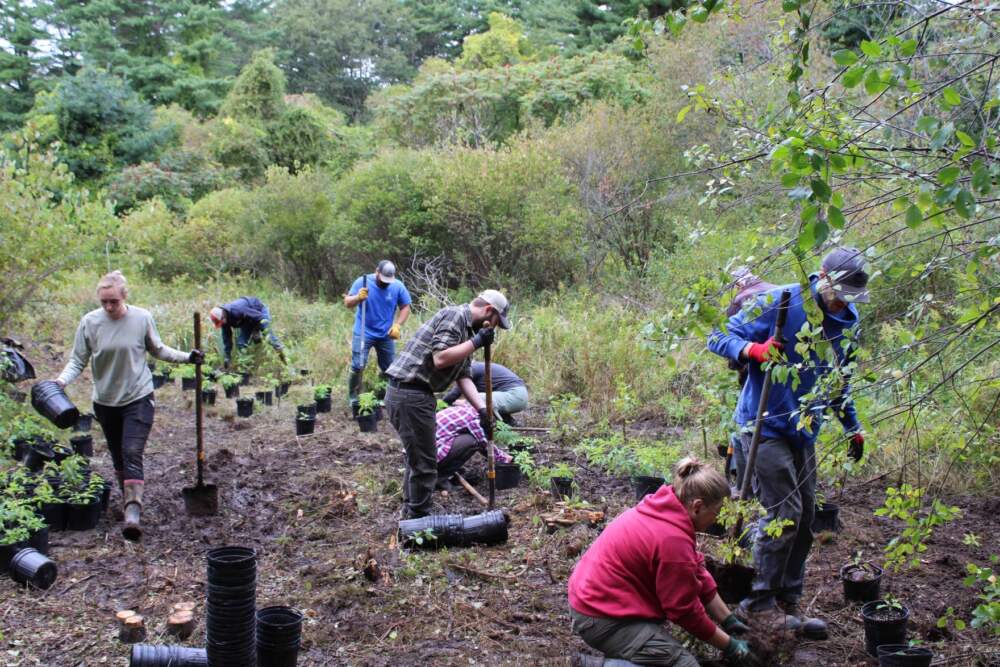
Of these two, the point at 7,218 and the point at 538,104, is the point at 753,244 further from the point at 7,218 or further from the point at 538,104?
the point at 538,104

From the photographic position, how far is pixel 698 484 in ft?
10.8

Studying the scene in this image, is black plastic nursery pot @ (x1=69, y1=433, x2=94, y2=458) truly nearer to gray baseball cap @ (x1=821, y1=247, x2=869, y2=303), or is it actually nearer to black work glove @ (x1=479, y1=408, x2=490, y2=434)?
black work glove @ (x1=479, y1=408, x2=490, y2=434)

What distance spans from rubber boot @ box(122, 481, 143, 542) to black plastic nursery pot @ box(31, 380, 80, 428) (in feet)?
2.79

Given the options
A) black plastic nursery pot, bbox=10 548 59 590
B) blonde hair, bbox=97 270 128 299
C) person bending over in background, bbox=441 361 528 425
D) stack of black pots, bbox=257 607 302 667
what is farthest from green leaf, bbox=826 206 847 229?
person bending over in background, bbox=441 361 528 425

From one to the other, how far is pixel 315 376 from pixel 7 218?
15.0 feet

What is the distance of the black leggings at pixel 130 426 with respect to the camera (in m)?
5.71

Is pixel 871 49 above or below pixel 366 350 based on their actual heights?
above

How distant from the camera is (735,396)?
Result: 576cm

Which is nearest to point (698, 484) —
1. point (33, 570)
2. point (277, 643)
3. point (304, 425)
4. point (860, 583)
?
point (860, 583)

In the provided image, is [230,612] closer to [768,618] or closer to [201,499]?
[768,618]

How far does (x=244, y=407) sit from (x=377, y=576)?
198 inches

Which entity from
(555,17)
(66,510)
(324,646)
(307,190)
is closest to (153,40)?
(555,17)

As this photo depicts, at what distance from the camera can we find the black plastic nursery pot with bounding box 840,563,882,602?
14.6ft

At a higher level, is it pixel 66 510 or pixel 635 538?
pixel 635 538
